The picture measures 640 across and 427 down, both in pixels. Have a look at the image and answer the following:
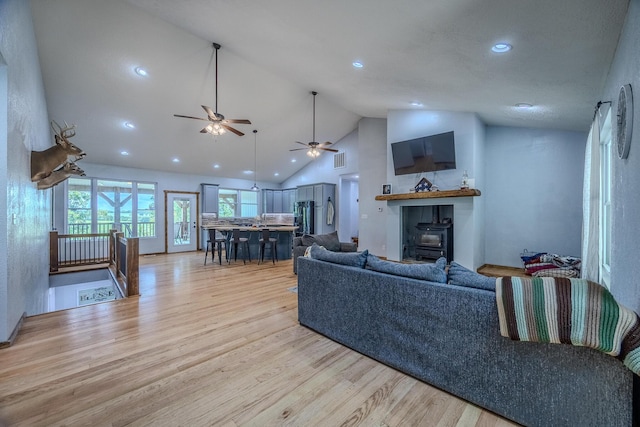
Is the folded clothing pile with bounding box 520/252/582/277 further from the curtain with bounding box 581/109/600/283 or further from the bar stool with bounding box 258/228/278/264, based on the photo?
the bar stool with bounding box 258/228/278/264

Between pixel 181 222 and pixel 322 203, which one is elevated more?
pixel 322 203

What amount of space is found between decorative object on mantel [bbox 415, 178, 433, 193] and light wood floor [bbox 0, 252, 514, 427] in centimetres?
368

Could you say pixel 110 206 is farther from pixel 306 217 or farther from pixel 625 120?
pixel 625 120

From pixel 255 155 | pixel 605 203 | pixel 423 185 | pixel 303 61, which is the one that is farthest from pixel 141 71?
pixel 605 203

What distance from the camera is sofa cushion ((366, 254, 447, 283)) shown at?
1949mm

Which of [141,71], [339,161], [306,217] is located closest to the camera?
[141,71]

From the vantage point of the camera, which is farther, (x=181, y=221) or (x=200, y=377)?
(x=181, y=221)

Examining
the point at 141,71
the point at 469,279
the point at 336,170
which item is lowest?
the point at 469,279


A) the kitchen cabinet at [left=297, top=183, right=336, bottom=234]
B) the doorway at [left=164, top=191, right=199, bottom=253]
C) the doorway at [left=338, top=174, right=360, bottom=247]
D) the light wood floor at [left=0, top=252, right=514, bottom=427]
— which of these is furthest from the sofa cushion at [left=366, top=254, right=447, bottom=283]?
the doorway at [left=164, top=191, right=199, bottom=253]

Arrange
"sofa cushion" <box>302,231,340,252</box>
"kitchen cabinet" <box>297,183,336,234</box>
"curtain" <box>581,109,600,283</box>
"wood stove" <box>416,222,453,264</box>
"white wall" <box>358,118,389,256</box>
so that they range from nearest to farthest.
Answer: "curtain" <box>581,109,600,283</box> → "sofa cushion" <box>302,231,340,252</box> → "wood stove" <box>416,222,453,264</box> → "white wall" <box>358,118,389,256</box> → "kitchen cabinet" <box>297,183,336,234</box>

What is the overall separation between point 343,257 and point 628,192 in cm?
203

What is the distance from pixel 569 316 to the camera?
1.32 metres

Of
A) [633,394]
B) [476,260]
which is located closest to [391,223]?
[476,260]

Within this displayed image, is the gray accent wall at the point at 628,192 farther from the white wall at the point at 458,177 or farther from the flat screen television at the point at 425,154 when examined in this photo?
the flat screen television at the point at 425,154
